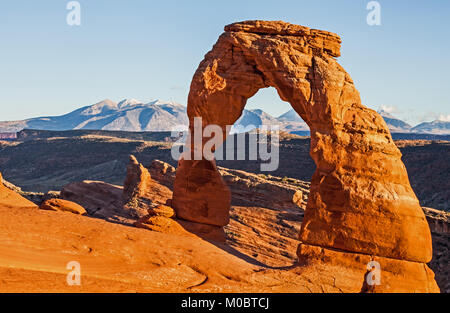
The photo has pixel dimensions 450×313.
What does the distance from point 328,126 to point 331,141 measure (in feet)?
1.47

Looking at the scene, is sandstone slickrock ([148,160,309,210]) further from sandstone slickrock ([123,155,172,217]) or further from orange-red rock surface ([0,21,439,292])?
orange-red rock surface ([0,21,439,292])

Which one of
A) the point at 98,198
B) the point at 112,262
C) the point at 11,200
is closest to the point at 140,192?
the point at 98,198

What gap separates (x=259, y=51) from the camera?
16.7m

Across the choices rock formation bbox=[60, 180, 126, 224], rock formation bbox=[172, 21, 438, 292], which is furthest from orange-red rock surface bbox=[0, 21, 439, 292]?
rock formation bbox=[60, 180, 126, 224]

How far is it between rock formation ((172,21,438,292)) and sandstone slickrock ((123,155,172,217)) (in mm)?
9662

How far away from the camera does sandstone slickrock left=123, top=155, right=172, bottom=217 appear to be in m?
26.7

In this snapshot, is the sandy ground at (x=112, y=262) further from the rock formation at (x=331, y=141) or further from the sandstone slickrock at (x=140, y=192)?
the sandstone slickrock at (x=140, y=192)

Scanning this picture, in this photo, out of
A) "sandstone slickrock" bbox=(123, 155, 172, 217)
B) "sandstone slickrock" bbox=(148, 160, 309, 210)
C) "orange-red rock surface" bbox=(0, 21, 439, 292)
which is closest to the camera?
"orange-red rock surface" bbox=(0, 21, 439, 292)

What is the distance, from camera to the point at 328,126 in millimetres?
15648

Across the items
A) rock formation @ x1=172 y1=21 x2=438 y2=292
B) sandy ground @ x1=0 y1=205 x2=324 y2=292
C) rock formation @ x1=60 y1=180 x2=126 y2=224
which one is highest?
rock formation @ x1=172 y1=21 x2=438 y2=292

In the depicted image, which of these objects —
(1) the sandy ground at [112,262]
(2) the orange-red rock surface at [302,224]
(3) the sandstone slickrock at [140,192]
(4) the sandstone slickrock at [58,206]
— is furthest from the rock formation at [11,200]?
(3) the sandstone slickrock at [140,192]

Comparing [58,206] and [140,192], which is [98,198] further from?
[58,206]

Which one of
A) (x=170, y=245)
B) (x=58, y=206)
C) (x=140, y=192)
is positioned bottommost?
(x=140, y=192)
